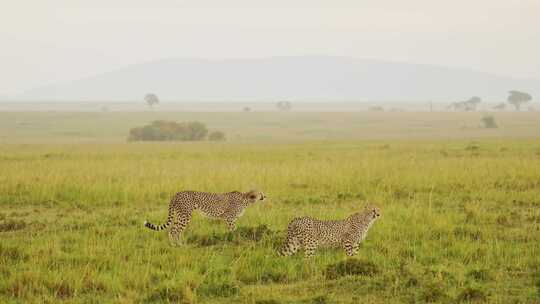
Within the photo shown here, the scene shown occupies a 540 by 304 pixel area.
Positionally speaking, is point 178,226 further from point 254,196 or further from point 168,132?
point 168,132

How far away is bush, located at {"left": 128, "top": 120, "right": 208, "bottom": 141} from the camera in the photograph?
59.1 metres

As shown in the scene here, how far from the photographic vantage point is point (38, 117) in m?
94.8

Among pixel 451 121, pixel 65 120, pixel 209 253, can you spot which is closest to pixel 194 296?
pixel 209 253

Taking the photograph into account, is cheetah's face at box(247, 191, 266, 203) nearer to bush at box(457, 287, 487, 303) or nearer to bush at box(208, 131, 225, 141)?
bush at box(457, 287, 487, 303)

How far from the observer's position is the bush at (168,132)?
2325 inches

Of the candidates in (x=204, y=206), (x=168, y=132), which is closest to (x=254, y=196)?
(x=204, y=206)

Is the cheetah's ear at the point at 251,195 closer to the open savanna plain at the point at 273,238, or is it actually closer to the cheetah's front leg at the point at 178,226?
the open savanna plain at the point at 273,238

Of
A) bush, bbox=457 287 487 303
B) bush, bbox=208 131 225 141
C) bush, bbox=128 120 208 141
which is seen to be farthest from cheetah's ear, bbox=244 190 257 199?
bush, bbox=128 120 208 141

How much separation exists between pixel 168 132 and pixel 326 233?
50835 millimetres

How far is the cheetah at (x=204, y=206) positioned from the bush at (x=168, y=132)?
47965 mm

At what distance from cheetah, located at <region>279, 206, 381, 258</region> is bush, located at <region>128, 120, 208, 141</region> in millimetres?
49644

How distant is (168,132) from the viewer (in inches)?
2336

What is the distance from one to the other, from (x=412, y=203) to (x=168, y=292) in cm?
756

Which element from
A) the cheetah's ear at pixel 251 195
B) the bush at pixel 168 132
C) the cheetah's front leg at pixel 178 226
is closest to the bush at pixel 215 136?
the bush at pixel 168 132
